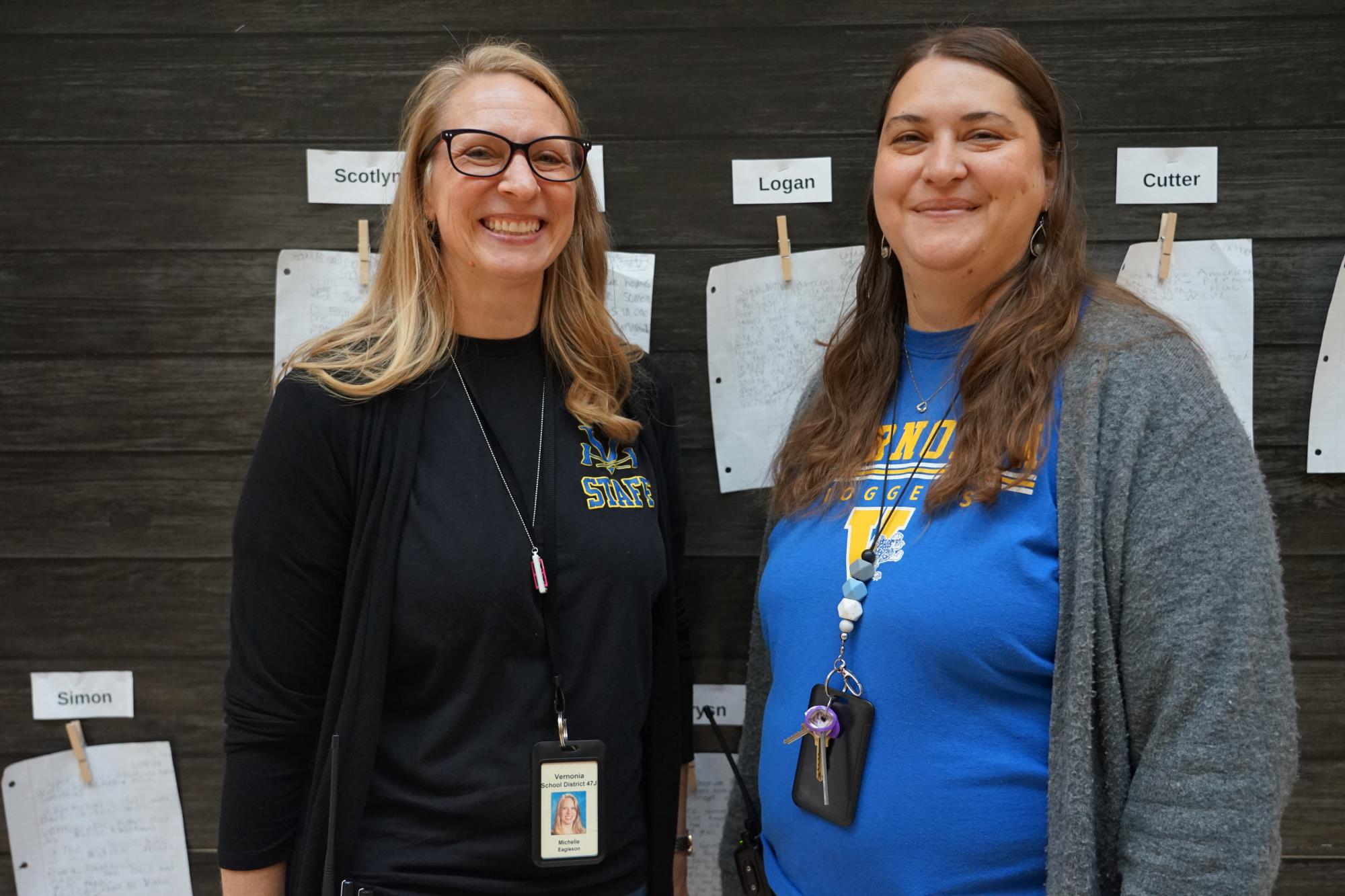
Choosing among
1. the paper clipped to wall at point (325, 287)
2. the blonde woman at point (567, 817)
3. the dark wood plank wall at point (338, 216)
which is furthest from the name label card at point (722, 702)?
the paper clipped to wall at point (325, 287)

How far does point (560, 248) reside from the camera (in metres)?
1.38

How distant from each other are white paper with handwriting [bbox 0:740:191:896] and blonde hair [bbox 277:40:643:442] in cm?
99

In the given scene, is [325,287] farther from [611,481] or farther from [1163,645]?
[1163,645]

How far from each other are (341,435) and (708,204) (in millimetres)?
827

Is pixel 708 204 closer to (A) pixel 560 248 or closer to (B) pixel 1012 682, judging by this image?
(A) pixel 560 248

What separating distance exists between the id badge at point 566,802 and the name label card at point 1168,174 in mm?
1306

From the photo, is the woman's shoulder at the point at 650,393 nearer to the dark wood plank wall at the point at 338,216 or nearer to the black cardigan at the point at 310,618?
the dark wood plank wall at the point at 338,216

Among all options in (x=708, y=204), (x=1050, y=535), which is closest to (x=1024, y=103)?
(x=1050, y=535)

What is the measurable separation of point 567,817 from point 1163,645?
734 millimetres

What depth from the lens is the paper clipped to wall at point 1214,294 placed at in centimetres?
170

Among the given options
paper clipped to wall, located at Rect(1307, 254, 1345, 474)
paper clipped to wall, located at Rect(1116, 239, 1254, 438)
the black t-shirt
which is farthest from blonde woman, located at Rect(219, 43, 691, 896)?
paper clipped to wall, located at Rect(1307, 254, 1345, 474)

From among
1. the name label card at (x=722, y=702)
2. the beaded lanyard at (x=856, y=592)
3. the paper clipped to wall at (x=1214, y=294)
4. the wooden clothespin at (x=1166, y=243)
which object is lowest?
the name label card at (x=722, y=702)

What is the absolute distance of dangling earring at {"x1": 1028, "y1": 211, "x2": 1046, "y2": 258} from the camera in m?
1.25

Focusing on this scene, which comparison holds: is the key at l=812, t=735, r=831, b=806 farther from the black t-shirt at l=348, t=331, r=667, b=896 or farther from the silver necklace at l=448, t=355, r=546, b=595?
the silver necklace at l=448, t=355, r=546, b=595
